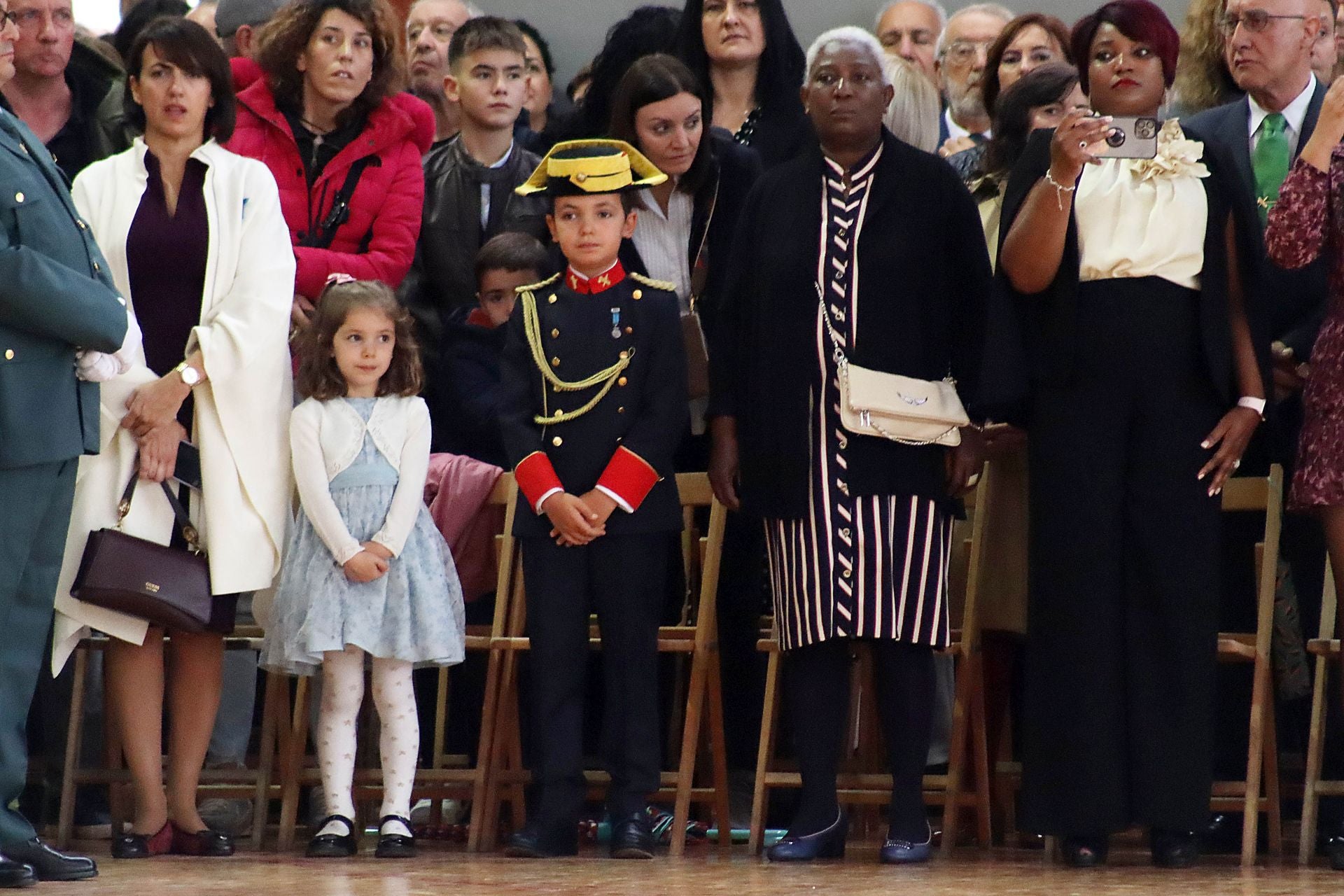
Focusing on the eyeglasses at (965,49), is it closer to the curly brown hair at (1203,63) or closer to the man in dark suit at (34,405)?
the curly brown hair at (1203,63)

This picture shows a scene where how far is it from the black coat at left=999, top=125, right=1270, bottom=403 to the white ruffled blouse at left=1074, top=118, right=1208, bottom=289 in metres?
0.02

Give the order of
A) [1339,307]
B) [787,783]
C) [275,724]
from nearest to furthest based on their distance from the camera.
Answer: [1339,307]
[787,783]
[275,724]

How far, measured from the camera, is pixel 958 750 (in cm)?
502

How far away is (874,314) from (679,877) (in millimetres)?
1389

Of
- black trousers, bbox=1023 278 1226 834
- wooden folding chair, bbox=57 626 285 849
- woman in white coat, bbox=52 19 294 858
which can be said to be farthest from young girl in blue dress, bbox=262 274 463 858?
black trousers, bbox=1023 278 1226 834

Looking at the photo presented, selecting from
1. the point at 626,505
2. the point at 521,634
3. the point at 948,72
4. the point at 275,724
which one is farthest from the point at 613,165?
the point at 948,72

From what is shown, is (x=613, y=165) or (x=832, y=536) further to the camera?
(x=613, y=165)

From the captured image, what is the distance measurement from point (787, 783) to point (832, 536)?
69 cm

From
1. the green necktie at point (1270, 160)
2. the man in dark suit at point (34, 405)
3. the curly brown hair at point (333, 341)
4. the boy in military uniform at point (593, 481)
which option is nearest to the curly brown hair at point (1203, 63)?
the green necktie at point (1270, 160)

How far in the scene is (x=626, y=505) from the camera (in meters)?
4.82

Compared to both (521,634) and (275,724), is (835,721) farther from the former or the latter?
(275,724)

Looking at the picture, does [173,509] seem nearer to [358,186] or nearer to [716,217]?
[358,186]

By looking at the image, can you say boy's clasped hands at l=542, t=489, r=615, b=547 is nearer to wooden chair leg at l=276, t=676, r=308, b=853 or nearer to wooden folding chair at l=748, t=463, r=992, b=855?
wooden folding chair at l=748, t=463, r=992, b=855

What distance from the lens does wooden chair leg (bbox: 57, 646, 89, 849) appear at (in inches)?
207
